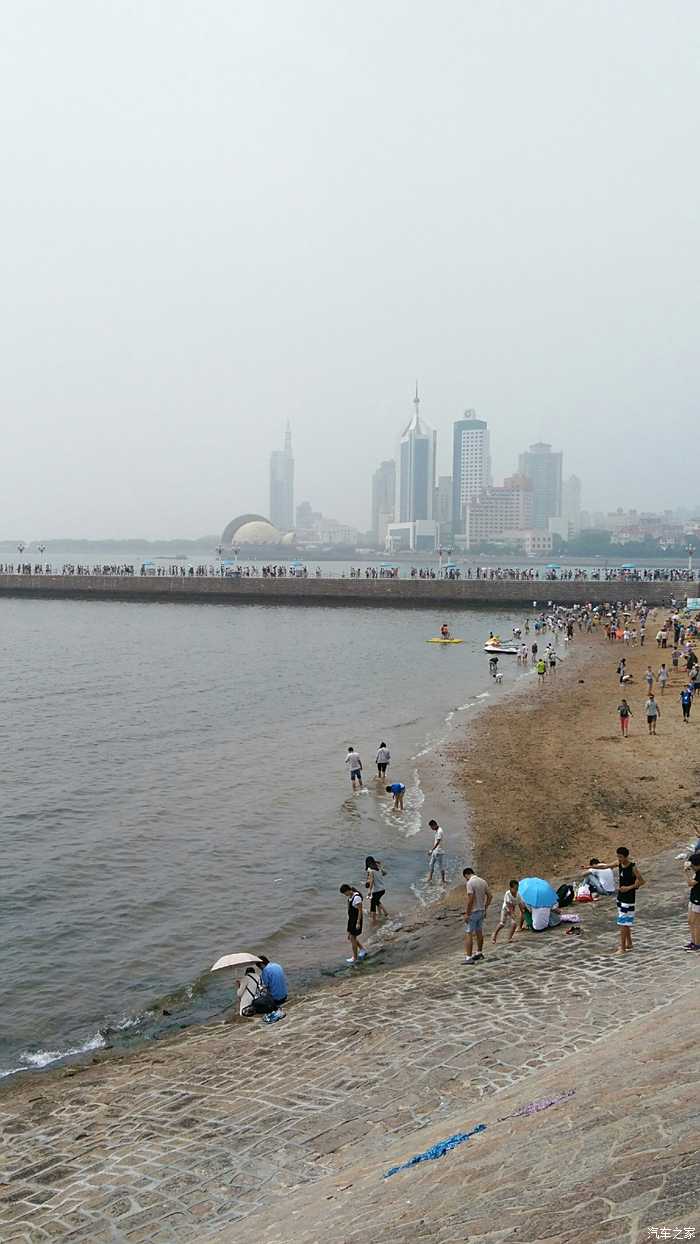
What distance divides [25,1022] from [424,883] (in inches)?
293

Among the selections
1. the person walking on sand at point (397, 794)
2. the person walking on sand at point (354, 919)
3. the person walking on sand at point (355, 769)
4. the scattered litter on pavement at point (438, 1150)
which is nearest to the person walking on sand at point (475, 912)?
the person walking on sand at point (354, 919)

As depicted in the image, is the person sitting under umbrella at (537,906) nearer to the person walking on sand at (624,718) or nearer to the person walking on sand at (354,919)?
the person walking on sand at (354,919)

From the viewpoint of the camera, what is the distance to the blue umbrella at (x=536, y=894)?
1297 centimetres

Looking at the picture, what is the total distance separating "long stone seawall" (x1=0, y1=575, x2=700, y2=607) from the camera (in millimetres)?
84875

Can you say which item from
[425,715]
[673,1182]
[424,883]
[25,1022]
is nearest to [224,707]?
[425,715]

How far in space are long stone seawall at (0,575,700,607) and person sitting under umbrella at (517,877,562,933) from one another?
72.6 meters

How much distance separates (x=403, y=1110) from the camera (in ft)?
26.8

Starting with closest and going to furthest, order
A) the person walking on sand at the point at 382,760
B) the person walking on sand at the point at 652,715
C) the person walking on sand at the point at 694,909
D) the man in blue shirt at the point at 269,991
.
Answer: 1. the person walking on sand at the point at 694,909
2. the man in blue shirt at the point at 269,991
3. the person walking on sand at the point at 382,760
4. the person walking on sand at the point at 652,715

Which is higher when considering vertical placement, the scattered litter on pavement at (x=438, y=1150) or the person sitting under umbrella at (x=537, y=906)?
the scattered litter on pavement at (x=438, y=1150)

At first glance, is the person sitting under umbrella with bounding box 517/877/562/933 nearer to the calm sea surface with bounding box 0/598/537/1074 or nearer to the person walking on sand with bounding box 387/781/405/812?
the calm sea surface with bounding box 0/598/537/1074

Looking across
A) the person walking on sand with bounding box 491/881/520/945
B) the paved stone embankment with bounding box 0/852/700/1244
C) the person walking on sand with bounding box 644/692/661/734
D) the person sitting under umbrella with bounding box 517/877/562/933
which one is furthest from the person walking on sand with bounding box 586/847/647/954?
the person walking on sand with bounding box 644/692/661/734

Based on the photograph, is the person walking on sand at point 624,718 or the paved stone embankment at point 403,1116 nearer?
the paved stone embankment at point 403,1116

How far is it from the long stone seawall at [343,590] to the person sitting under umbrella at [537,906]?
7256cm

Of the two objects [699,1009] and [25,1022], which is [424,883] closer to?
[25,1022]
